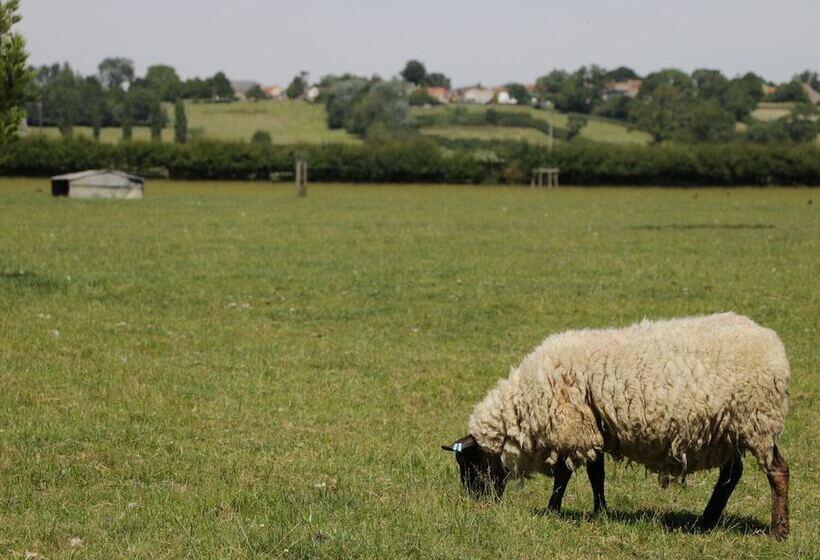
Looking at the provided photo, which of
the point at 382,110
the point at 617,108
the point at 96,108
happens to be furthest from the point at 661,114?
the point at 96,108

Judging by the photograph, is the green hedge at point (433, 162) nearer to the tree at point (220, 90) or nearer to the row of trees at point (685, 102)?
the row of trees at point (685, 102)

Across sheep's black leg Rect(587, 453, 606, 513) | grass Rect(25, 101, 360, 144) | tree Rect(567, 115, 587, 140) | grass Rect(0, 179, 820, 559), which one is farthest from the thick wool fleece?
tree Rect(567, 115, 587, 140)

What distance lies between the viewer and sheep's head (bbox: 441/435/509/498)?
28.7ft

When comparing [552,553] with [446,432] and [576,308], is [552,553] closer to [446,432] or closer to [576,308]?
[446,432]

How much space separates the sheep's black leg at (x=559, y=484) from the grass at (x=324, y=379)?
23 centimetres

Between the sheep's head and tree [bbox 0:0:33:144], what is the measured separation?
41.9 ft

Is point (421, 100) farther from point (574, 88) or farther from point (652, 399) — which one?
point (652, 399)

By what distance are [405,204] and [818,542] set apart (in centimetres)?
4437

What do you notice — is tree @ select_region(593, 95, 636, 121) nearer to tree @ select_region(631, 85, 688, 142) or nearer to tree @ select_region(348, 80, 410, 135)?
tree @ select_region(631, 85, 688, 142)

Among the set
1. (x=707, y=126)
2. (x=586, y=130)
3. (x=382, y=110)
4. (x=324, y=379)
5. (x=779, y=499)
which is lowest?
(x=324, y=379)

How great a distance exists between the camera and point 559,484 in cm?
830

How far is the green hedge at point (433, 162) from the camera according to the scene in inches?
2970

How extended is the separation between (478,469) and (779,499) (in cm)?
236

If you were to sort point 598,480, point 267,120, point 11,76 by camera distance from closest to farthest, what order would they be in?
point 598,480 → point 11,76 → point 267,120
